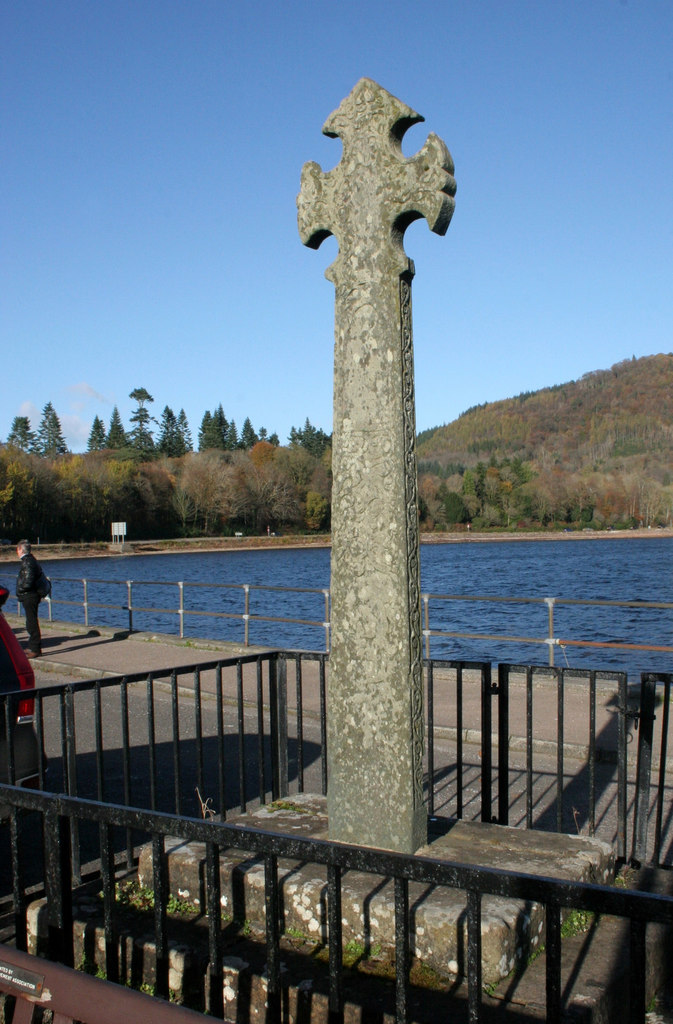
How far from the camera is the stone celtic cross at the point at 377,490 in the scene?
3947 mm

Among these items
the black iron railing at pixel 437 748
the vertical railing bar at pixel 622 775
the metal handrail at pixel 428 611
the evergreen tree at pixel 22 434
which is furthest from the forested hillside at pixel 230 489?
the vertical railing bar at pixel 622 775

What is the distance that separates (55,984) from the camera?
2469 mm

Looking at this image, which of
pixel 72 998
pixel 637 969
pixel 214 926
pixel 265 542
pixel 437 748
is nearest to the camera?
pixel 637 969

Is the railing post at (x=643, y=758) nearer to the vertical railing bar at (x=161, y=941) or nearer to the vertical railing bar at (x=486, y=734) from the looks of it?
the vertical railing bar at (x=486, y=734)

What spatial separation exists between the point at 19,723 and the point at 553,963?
436 cm

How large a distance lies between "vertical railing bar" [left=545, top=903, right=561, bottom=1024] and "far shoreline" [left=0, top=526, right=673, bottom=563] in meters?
78.1

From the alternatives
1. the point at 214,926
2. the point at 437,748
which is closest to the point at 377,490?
the point at 214,926

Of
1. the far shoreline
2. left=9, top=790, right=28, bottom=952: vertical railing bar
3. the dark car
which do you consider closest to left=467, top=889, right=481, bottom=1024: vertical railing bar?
left=9, top=790, right=28, bottom=952: vertical railing bar

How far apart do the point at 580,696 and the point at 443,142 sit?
26.1ft

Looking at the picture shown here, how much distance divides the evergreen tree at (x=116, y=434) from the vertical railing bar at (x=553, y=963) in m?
153

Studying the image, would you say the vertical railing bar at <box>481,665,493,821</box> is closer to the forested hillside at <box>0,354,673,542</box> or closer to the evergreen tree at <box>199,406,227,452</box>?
the forested hillside at <box>0,354,673,542</box>

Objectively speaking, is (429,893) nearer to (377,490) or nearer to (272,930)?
(272,930)

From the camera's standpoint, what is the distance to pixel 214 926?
2.91 metres

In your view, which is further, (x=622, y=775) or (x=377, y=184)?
(x=622, y=775)
